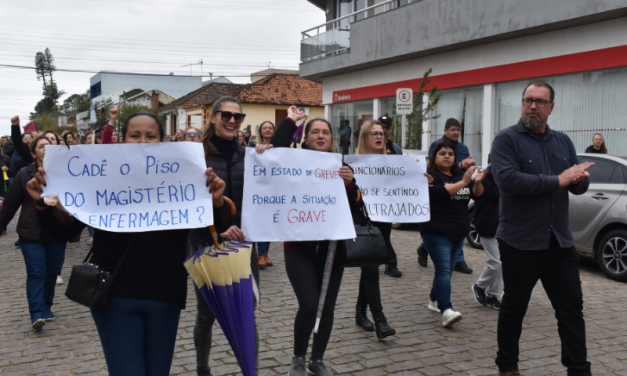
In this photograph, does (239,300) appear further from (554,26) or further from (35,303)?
(554,26)

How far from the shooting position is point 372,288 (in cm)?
540

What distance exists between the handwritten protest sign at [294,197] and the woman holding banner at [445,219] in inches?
73.5

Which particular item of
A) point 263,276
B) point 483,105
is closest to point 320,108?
point 483,105

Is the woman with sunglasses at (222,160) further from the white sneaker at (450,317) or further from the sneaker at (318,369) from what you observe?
the white sneaker at (450,317)

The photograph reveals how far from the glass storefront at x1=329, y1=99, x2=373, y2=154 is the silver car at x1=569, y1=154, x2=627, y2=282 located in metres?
14.0

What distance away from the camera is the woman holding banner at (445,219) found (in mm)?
5727

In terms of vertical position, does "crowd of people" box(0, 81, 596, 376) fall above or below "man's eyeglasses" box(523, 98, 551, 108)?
below

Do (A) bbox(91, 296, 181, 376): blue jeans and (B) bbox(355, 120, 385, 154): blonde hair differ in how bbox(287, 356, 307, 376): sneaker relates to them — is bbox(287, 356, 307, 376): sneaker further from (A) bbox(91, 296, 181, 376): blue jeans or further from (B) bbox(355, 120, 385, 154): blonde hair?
(B) bbox(355, 120, 385, 154): blonde hair

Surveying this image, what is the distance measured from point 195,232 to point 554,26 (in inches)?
522

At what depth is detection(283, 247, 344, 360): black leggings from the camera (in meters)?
4.13

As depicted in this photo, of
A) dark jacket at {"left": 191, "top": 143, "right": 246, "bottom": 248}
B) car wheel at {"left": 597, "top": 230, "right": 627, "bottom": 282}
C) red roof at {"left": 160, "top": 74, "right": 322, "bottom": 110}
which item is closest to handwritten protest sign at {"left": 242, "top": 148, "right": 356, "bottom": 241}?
dark jacket at {"left": 191, "top": 143, "right": 246, "bottom": 248}

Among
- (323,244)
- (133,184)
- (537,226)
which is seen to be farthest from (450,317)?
(133,184)

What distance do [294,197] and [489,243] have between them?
3251mm

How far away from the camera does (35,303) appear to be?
231 inches
